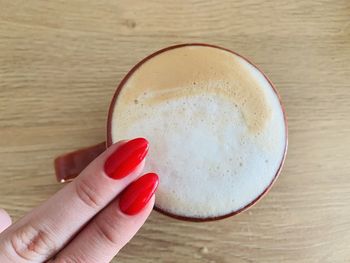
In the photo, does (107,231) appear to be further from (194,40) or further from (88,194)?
(194,40)

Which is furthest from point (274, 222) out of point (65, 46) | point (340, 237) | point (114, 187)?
point (65, 46)

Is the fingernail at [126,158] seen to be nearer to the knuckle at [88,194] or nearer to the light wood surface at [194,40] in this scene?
the knuckle at [88,194]

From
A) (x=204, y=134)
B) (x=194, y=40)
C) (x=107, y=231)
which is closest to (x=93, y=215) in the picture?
(x=107, y=231)

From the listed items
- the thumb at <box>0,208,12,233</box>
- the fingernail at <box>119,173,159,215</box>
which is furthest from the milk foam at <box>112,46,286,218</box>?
the thumb at <box>0,208,12,233</box>

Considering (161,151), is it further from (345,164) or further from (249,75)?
(345,164)

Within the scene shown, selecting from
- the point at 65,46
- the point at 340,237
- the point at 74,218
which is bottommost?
the point at 340,237

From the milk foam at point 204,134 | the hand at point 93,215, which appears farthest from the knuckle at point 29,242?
the milk foam at point 204,134

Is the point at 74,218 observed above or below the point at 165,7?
below
